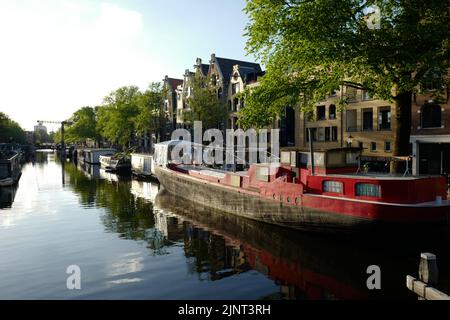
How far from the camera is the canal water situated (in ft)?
43.8

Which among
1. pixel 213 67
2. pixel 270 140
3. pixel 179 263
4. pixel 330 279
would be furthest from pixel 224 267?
pixel 213 67

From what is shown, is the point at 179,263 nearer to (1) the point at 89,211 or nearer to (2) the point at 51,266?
(2) the point at 51,266

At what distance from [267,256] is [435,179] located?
9.08 metres

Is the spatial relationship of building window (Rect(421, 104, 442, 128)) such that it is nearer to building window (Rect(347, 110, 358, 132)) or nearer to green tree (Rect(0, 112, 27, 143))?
building window (Rect(347, 110, 358, 132))

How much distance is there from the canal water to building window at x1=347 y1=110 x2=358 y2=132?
2128 cm

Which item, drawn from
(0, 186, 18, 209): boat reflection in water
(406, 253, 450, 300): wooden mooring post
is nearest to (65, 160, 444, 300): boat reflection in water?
(406, 253, 450, 300): wooden mooring post

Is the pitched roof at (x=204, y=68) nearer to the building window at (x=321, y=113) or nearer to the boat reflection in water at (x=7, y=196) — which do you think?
the building window at (x=321, y=113)

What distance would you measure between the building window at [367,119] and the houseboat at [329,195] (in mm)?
19064

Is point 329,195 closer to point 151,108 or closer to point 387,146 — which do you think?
point 387,146

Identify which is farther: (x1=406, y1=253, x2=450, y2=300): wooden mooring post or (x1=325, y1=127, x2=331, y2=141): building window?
(x1=325, y1=127, x2=331, y2=141): building window

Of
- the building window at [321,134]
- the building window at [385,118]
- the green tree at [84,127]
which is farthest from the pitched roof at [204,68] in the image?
the green tree at [84,127]

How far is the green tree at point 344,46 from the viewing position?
61.0ft

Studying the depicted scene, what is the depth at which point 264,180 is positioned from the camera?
22328mm

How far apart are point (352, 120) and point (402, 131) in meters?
18.4
